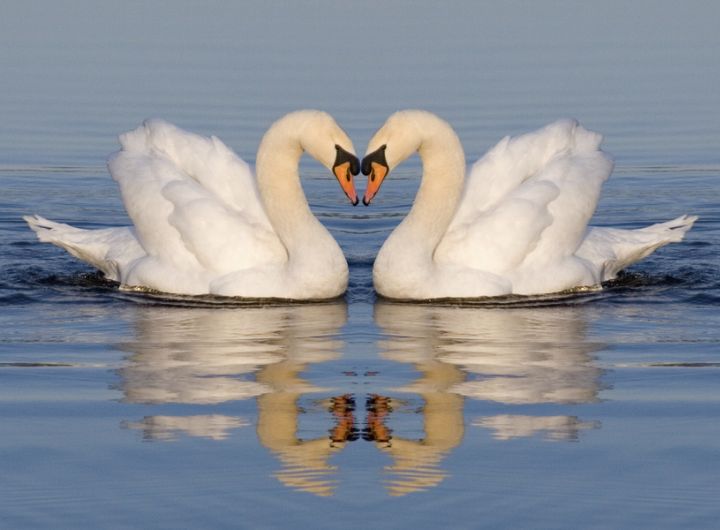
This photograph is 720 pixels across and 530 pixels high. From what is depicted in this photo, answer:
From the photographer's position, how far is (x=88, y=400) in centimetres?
1012

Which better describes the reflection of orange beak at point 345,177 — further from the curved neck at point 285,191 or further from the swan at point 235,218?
the curved neck at point 285,191

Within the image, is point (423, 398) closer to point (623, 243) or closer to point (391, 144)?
point (391, 144)

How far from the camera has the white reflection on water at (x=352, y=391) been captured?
30.0 feet

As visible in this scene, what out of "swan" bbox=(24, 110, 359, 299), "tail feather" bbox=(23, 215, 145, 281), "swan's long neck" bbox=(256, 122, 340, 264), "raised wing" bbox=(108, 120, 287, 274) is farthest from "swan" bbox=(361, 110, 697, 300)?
"tail feather" bbox=(23, 215, 145, 281)

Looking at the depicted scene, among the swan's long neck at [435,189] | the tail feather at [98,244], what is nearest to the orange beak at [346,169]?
the swan's long neck at [435,189]

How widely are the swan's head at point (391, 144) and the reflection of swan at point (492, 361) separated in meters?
0.99

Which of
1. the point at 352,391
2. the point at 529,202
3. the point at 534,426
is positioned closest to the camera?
the point at 534,426

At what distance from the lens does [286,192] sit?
13.6m

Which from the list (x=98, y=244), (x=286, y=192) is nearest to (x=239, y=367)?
(x=286, y=192)

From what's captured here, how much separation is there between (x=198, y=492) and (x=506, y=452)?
5.11ft

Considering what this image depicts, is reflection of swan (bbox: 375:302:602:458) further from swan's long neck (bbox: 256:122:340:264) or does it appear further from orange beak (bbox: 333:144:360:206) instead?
orange beak (bbox: 333:144:360:206)

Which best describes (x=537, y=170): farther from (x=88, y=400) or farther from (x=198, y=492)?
(x=198, y=492)

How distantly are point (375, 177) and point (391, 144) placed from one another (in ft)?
1.23

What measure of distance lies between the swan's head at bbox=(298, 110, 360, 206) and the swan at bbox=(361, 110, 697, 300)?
0.14 m
